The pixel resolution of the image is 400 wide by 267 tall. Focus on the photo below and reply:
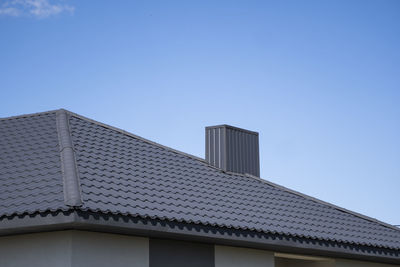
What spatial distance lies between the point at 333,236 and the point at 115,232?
17.6ft

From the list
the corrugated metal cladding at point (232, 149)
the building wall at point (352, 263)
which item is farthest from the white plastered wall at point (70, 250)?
the corrugated metal cladding at point (232, 149)

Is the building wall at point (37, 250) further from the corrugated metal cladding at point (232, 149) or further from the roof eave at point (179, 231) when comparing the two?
the corrugated metal cladding at point (232, 149)

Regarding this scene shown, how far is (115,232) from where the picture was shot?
35.6 ft

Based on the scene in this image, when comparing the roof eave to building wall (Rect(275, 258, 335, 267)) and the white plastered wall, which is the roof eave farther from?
building wall (Rect(275, 258, 335, 267))

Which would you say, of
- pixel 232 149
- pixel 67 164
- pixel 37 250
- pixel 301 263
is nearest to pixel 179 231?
pixel 37 250

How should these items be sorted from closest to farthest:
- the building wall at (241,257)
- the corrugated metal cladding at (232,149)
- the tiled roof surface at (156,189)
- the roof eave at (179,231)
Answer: the roof eave at (179,231) < the tiled roof surface at (156,189) < the building wall at (241,257) < the corrugated metal cladding at (232,149)

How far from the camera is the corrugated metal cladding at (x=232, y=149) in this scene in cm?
1708

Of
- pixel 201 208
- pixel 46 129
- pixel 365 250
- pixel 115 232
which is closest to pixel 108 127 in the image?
pixel 46 129

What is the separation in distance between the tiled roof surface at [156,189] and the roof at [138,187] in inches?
1.1

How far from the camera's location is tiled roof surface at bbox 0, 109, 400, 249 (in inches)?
437

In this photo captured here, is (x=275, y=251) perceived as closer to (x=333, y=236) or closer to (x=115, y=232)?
(x=333, y=236)

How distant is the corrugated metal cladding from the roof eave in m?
3.72

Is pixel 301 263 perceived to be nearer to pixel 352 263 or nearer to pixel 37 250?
pixel 352 263

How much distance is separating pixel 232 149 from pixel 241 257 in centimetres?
495
